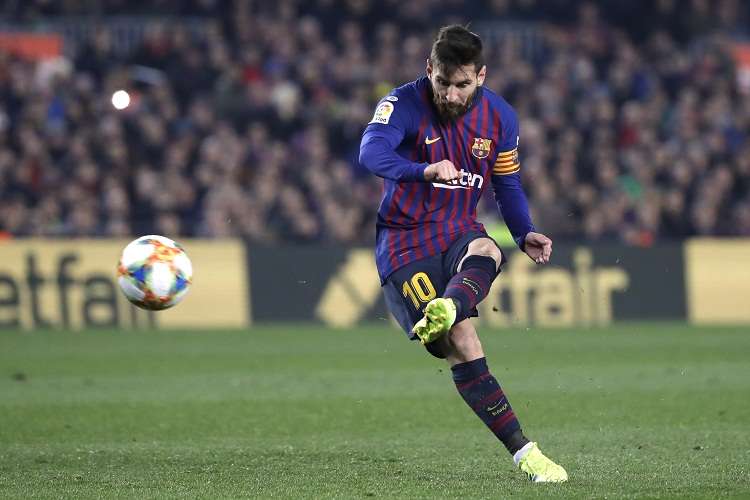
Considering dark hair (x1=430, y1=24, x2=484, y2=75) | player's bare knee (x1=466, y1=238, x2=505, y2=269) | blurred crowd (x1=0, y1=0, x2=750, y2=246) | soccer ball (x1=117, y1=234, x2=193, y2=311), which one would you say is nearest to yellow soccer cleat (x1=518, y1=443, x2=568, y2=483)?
player's bare knee (x1=466, y1=238, x2=505, y2=269)

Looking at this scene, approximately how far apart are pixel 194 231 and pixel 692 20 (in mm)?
9881

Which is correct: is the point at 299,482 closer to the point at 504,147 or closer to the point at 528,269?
the point at 504,147

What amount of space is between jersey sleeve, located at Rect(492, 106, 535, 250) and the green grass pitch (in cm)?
122

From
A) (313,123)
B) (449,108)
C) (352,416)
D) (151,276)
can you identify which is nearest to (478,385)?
(449,108)

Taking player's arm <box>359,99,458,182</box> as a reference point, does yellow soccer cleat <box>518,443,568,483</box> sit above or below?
below

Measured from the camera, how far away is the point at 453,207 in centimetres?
688

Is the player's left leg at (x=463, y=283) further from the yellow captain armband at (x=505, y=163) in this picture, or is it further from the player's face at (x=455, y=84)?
the player's face at (x=455, y=84)

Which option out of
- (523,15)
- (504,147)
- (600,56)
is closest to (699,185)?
(600,56)

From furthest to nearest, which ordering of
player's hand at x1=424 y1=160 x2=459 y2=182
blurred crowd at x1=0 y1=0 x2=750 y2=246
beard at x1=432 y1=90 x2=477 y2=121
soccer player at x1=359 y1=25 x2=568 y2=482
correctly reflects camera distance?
blurred crowd at x1=0 y1=0 x2=750 y2=246, beard at x1=432 y1=90 x2=477 y2=121, soccer player at x1=359 y1=25 x2=568 y2=482, player's hand at x1=424 y1=160 x2=459 y2=182

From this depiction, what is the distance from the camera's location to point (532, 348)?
14.7m

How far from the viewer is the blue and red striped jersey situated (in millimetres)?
6805

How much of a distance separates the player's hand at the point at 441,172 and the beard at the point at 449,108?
23.5 inches

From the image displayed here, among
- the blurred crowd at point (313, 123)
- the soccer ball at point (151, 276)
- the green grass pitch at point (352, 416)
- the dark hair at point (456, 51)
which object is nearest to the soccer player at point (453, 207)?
the dark hair at point (456, 51)

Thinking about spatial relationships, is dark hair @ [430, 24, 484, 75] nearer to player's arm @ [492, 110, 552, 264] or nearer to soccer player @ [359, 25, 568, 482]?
soccer player @ [359, 25, 568, 482]
